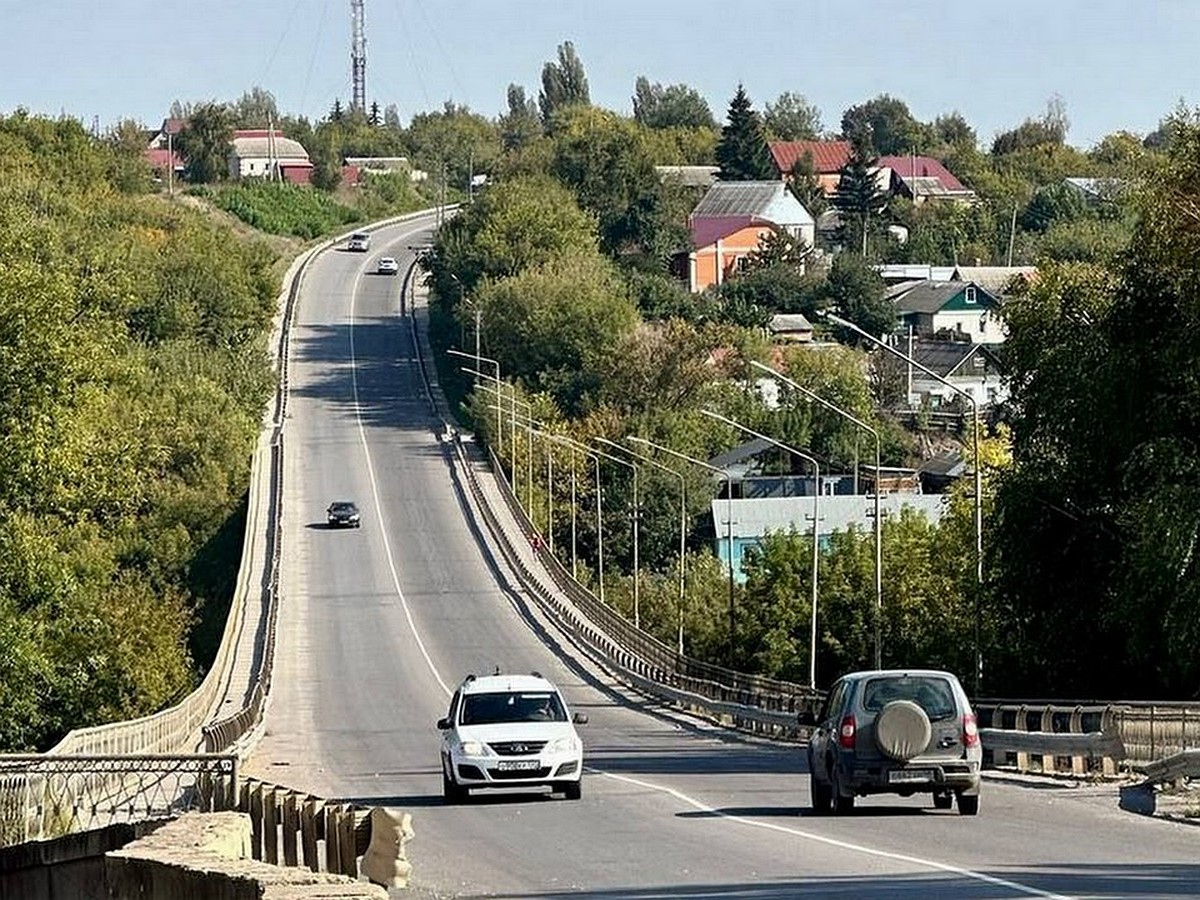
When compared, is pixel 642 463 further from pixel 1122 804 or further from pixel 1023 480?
pixel 1122 804

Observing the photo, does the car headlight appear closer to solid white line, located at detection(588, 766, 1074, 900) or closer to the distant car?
solid white line, located at detection(588, 766, 1074, 900)

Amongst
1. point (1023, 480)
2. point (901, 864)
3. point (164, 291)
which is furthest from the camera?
point (164, 291)

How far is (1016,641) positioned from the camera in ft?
173

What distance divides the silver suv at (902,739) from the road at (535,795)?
369 millimetres

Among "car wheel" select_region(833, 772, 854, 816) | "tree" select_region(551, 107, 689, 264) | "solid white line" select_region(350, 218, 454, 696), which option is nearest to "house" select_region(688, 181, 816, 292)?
"tree" select_region(551, 107, 689, 264)

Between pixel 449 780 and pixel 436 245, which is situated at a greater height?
pixel 436 245

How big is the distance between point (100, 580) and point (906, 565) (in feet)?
94.4

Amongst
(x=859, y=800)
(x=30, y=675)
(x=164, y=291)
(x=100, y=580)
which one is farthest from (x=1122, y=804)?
(x=164, y=291)

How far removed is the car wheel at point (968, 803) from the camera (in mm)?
26547

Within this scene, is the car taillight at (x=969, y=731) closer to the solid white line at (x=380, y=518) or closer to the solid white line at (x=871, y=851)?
the solid white line at (x=871, y=851)

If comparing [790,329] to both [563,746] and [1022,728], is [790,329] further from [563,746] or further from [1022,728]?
[563,746]

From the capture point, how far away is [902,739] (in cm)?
2591

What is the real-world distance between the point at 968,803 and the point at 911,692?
1223 mm

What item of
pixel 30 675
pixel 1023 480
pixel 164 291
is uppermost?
pixel 164 291
